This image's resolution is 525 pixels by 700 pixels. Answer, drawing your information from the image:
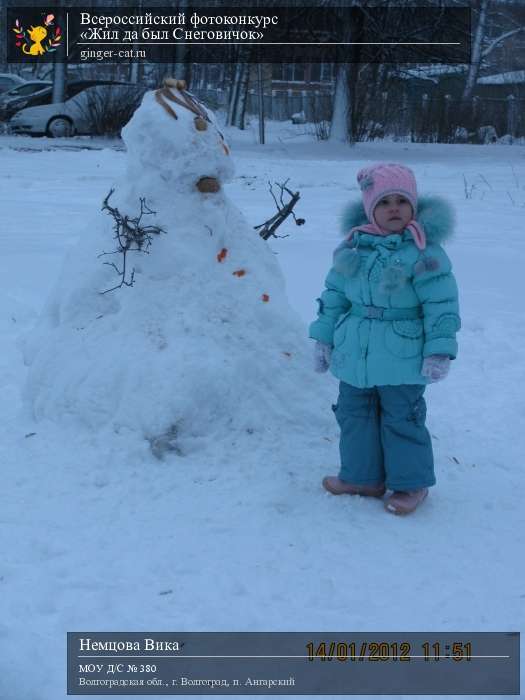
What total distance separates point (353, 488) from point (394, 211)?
1028 millimetres

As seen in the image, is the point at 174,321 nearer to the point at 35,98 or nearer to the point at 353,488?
the point at 353,488

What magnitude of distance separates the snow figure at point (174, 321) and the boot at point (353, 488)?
1.25ft

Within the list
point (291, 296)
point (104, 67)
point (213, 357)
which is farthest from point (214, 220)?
point (104, 67)

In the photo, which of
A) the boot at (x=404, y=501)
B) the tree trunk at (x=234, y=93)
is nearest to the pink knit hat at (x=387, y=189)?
the boot at (x=404, y=501)

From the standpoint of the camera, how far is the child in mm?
2764

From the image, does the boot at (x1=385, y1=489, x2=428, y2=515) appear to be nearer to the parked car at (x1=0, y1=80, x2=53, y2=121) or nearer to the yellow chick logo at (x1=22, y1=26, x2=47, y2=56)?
the parked car at (x1=0, y1=80, x2=53, y2=121)

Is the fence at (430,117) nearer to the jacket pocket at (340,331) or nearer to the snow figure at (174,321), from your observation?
the snow figure at (174,321)

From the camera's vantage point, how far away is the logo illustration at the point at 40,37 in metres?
19.5

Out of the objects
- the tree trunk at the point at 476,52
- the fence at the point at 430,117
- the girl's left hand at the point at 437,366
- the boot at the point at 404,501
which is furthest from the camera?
the tree trunk at the point at 476,52

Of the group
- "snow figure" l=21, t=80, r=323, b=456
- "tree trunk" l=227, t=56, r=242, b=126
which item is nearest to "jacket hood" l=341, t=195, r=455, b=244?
"snow figure" l=21, t=80, r=323, b=456

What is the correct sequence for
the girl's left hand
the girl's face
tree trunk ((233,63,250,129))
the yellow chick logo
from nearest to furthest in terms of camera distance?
1. the girl's left hand
2. the girl's face
3. the yellow chick logo
4. tree trunk ((233,63,250,129))

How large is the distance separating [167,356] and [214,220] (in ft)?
2.09

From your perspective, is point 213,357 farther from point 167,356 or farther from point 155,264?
point 155,264
